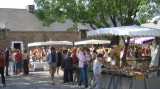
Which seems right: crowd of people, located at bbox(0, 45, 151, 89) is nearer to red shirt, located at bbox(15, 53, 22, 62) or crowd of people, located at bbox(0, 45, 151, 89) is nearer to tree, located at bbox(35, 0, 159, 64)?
red shirt, located at bbox(15, 53, 22, 62)

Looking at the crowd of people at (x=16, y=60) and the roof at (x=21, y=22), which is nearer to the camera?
the crowd of people at (x=16, y=60)

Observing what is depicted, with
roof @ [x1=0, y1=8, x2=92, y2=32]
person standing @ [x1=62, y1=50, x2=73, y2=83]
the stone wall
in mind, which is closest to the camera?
person standing @ [x1=62, y1=50, x2=73, y2=83]

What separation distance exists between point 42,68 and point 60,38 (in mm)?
15350

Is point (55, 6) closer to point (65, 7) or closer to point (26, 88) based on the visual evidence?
point (65, 7)

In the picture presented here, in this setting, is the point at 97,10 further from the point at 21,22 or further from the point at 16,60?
the point at 21,22

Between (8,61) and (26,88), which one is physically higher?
(8,61)

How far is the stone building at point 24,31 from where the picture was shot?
31234mm

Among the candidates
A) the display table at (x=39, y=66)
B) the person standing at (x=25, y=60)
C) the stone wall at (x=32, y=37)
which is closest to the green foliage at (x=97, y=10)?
the person standing at (x=25, y=60)

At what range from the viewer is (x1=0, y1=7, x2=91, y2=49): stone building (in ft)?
102

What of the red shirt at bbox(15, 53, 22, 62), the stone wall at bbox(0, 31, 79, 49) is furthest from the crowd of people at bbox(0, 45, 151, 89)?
Result: the stone wall at bbox(0, 31, 79, 49)

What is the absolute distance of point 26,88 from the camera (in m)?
10.6

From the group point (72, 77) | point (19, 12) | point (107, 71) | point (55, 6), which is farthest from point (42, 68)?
point (19, 12)

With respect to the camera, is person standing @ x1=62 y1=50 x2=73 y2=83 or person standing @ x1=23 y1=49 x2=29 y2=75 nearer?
person standing @ x1=62 y1=50 x2=73 y2=83

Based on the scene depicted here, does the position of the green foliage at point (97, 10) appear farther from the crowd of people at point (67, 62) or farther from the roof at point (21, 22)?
the roof at point (21, 22)
